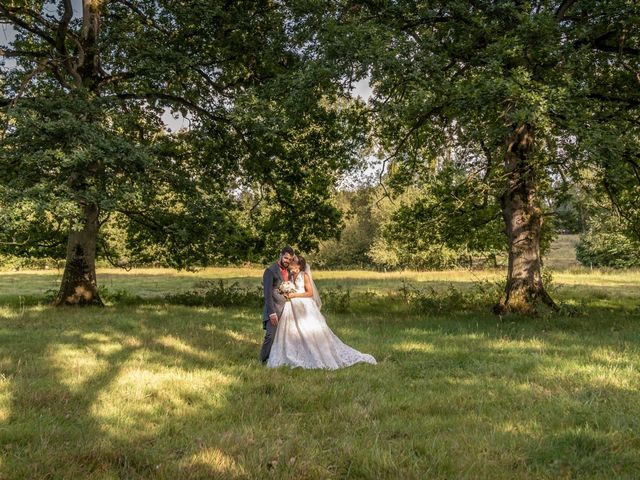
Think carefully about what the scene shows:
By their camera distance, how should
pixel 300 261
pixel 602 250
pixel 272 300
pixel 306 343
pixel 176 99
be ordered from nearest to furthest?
pixel 306 343, pixel 272 300, pixel 300 261, pixel 176 99, pixel 602 250

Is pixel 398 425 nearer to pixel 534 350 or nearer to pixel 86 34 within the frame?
pixel 534 350

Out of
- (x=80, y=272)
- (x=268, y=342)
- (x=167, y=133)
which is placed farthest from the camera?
(x=167, y=133)

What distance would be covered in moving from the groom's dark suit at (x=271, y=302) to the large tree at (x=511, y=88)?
203 inches

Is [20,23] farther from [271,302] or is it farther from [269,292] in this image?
[271,302]

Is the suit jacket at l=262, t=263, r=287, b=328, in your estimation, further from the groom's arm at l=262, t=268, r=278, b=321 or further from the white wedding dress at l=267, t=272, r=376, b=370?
the white wedding dress at l=267, t=272, r=376, b=370

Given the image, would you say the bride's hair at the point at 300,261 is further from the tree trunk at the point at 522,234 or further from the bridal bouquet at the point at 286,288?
the tree trunk at the point at 522,234

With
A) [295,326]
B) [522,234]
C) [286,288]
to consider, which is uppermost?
[522,234]

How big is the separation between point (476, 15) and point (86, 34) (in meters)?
12.8

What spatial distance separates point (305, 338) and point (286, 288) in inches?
39.4

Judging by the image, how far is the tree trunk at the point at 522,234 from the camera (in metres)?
15.9

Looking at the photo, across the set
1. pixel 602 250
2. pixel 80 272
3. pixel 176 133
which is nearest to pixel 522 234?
pixel 176 133

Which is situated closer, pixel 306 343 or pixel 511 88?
pixel 306 343

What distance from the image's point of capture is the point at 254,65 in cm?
1934

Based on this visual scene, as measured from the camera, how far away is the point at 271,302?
983cm
